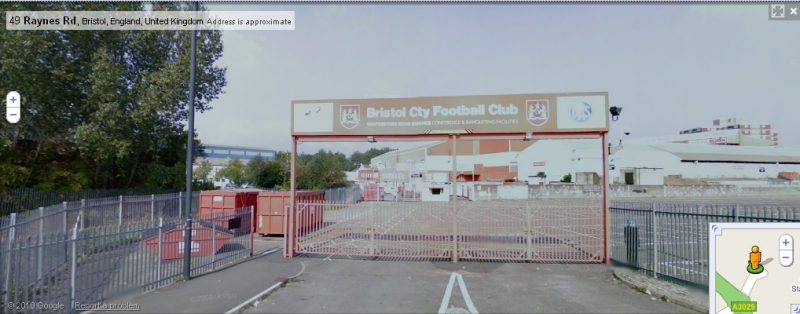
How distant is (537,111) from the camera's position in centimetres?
1024

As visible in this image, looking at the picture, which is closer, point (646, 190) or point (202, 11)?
point (202, 11)

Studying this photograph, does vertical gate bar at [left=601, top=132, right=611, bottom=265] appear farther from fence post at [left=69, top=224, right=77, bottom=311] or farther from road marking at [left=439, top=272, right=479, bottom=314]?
fence post at [left=69, top=224, right=77, bottom=311]

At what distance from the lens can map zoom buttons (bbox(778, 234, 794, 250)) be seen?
543 cm

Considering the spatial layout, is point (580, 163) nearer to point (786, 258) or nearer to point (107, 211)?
point (107, 211)

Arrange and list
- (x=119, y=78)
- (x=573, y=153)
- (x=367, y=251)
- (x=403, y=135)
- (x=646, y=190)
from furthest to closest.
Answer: (x=573, y=153) → (x=646, y=190) → (x=119, y=78) → (x=367, y=251) → (x=403, y=135)

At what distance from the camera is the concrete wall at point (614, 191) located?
4309 cm

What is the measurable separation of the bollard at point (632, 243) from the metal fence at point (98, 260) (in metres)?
9.59

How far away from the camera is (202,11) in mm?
22500

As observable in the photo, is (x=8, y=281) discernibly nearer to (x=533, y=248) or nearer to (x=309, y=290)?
(x=309, y=290)

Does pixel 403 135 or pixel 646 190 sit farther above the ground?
pixel 403 135

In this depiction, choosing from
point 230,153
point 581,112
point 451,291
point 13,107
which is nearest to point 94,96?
point 13,107

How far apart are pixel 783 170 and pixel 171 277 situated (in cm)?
8585

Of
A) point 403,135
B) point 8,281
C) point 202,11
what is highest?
point 202,11

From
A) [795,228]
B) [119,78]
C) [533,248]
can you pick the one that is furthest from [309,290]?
[119,78]
